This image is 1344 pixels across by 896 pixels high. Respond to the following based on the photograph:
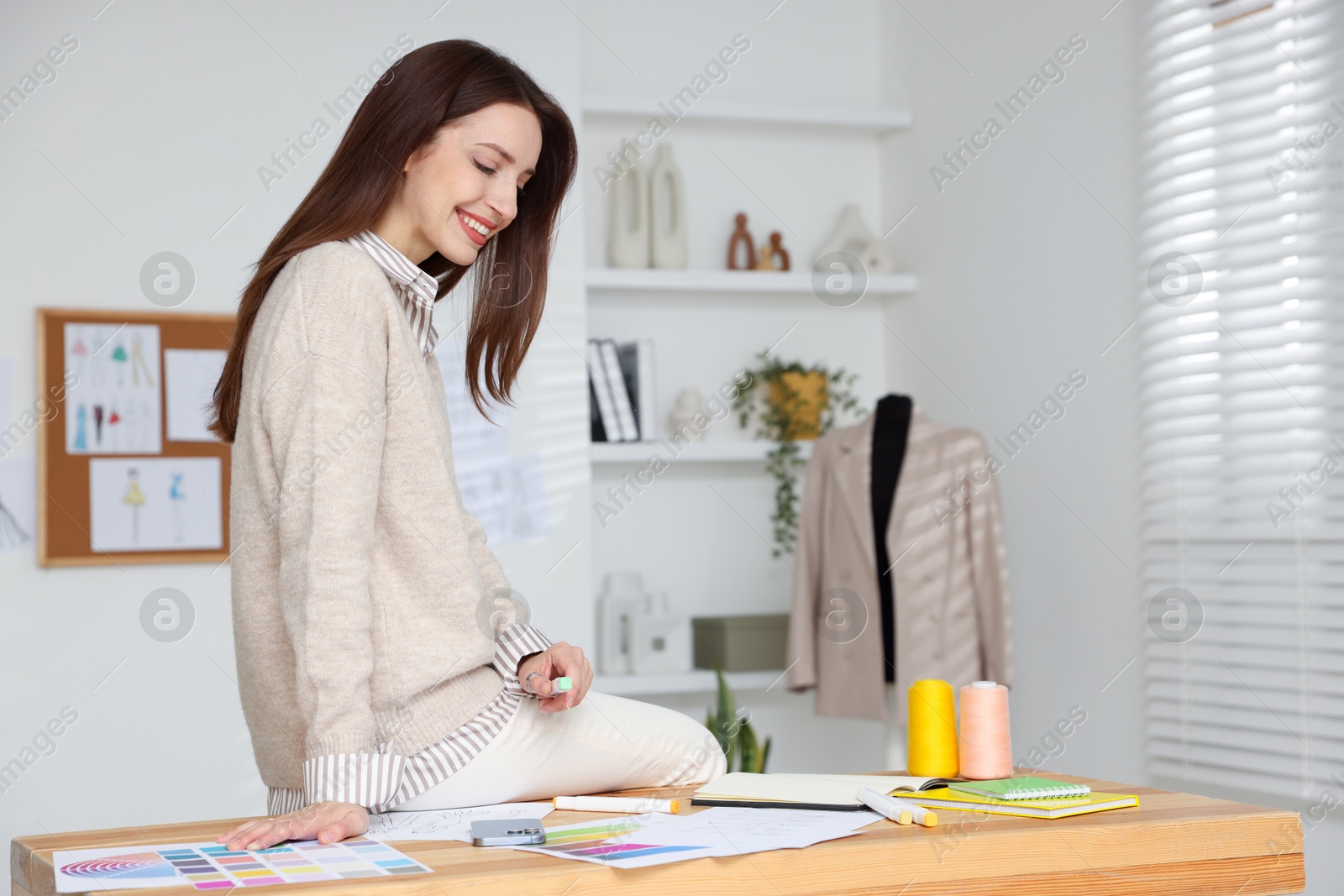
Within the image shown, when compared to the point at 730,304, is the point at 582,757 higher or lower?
lower

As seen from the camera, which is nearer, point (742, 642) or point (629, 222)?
point (742, 642)

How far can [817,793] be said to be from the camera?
1.34 meters

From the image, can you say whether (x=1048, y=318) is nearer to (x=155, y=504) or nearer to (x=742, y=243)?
(x=742, y=243)

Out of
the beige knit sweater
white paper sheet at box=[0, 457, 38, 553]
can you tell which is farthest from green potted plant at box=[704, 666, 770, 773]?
the beige knit sweater

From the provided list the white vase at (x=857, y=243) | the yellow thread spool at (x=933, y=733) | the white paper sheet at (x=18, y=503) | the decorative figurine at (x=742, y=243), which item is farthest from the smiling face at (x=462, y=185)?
the white vase at (x=857, y=243)

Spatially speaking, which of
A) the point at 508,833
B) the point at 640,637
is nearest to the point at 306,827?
the point at 508,833

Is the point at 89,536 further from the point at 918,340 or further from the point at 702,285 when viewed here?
the point at 918,340

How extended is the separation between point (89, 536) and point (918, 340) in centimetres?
234

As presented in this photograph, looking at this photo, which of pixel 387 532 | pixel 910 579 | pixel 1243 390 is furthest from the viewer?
pixel 910 579

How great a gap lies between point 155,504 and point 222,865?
2.08 metres

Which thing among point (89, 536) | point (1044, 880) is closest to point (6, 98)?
point (89, 536)

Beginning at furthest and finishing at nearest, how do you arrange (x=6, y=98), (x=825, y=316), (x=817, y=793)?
(x=825, y=316), (x=6, y=98), (x=817, y=793)

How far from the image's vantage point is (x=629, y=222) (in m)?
3.75

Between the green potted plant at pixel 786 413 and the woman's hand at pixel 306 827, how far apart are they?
2610 millimetres
